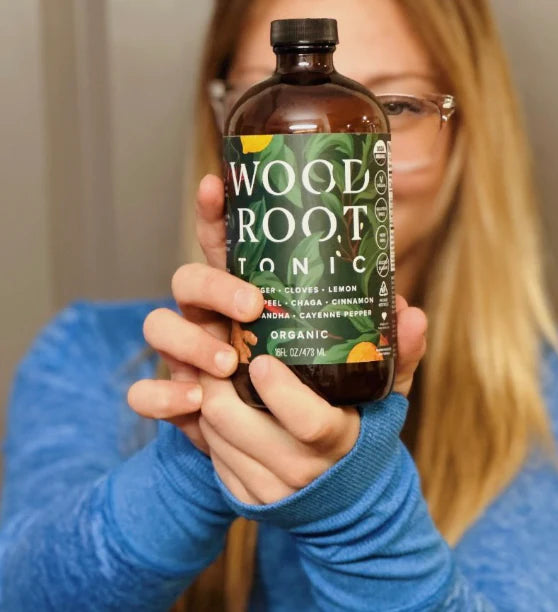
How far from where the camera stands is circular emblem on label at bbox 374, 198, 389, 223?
609mm

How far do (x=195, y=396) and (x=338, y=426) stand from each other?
0.12m

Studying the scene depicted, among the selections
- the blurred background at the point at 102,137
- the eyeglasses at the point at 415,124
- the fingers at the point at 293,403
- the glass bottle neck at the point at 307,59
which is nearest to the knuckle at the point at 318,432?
the fingers at the point at 293,403

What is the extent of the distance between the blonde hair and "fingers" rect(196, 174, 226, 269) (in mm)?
397

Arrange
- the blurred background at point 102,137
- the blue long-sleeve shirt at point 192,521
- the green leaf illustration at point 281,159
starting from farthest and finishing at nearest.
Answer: the blurred background at point 102,137, the blue long-sleeve shirt at point 192,521, the green leaf illustration at point 281,159

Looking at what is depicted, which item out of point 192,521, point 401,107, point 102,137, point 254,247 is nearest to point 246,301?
point 254,247

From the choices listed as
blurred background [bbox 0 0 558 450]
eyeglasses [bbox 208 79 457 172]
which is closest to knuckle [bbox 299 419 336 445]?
eyeglasses [bbox 208 79 457 172]

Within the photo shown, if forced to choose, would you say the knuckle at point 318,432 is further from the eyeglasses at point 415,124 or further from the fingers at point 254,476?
the eyeglasses at point 415,124

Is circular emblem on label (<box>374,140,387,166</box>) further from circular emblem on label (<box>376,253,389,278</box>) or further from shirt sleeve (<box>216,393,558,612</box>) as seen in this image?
shirt sleeve (<box>216,393,558,612</box>)

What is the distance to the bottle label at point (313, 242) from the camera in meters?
0.58

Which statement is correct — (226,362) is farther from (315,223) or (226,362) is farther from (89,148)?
(89,148)

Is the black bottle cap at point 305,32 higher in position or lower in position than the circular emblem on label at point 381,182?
higher

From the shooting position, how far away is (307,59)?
2.05 ft

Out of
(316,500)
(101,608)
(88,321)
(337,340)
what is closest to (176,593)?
(101,608)

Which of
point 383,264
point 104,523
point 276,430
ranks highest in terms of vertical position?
point 383,264
